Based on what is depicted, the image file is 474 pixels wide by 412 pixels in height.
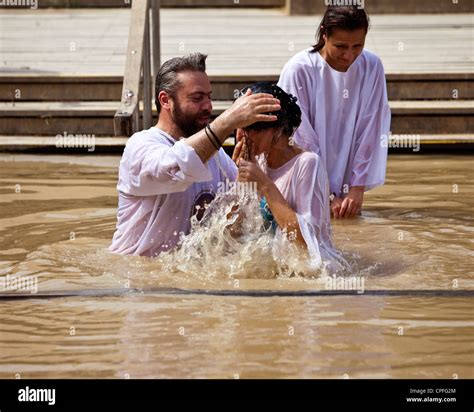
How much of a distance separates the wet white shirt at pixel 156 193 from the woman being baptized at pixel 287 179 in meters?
0.26

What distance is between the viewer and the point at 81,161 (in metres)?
10.5

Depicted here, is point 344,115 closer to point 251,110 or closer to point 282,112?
point 282,112

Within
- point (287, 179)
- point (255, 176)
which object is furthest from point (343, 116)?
point (255, 176)

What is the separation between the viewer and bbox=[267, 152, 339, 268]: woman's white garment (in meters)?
6.00

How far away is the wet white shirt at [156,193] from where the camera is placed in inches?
241

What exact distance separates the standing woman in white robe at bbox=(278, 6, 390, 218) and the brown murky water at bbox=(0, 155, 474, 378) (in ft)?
0.88

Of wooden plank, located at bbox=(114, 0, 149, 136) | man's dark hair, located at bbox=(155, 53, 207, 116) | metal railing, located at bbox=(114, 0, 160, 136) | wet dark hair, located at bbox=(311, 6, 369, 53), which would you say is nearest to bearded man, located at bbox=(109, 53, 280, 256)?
man's dark hair, located at bbox=(155, 53, 207, 116)
